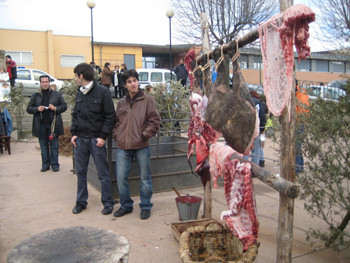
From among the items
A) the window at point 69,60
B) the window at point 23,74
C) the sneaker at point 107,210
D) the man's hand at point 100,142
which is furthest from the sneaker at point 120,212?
the window at point 69,60

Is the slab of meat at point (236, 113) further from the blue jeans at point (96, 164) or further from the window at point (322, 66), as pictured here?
the window at point (322, 66)

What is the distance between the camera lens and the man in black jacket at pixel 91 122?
14.3 feet

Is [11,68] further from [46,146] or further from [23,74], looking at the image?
[46,146]

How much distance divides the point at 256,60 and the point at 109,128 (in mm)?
28475

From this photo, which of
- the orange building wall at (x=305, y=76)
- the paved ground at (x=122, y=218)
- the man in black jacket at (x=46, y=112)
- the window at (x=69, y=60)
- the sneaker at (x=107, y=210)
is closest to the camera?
the paved ground at (x=122, y=218)

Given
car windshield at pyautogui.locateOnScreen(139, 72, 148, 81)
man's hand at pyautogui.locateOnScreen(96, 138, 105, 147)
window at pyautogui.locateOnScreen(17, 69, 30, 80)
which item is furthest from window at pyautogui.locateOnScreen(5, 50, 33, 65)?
man's hand at pyautogui.locateOnScreen(96, 138, 105, 147)

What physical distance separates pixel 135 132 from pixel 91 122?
64cm

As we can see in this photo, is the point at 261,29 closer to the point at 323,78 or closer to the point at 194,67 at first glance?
the point at 194,67

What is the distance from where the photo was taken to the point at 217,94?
298 cm

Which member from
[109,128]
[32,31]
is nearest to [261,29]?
[109,128]

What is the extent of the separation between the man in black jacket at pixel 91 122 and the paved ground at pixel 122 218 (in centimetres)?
53

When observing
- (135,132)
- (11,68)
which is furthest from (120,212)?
(11,68)

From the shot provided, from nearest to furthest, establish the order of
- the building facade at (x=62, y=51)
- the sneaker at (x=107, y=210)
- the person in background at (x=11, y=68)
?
the sneaker at (x=107, y=210) → the person in background at (x=11, y=68) → the building facade at (x=62, y=51)

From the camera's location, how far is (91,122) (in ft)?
14.3
